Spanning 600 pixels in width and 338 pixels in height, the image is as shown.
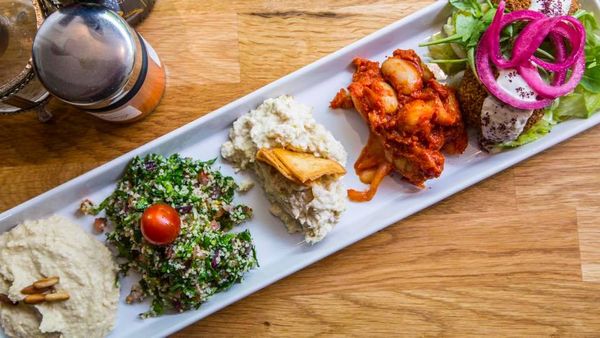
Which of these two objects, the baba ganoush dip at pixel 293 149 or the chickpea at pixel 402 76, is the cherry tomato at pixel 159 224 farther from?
the chickpea at pixel 402 76

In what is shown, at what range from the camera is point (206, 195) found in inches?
120

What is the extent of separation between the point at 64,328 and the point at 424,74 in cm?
225

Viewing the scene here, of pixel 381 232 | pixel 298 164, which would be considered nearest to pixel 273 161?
pixel 298 164

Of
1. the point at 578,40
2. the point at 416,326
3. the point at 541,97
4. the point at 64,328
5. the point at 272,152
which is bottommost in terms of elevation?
the point at 416,326

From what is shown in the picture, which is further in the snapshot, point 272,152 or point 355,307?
point 355,307

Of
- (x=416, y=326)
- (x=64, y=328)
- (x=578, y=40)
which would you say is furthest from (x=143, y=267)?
(x=578, y=40)

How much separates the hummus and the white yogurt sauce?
2118mm

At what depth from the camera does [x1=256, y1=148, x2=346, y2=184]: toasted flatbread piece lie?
288 centimetres

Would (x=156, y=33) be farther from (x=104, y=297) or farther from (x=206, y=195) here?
(x=104, y=297)

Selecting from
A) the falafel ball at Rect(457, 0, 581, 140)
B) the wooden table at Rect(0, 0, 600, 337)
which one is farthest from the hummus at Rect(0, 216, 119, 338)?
the falafel ball at Rect(457, 0, 581, 140)

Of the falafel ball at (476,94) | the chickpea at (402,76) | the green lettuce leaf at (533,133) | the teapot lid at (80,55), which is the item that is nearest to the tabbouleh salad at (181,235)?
the teapot lid at (80,55)

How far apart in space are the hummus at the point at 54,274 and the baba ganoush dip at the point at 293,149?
2.97 ft

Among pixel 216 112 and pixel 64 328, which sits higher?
pixel 216 112

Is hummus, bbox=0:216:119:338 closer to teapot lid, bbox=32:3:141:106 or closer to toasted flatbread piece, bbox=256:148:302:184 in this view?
teapot lid, bbox=32:3:141:106
